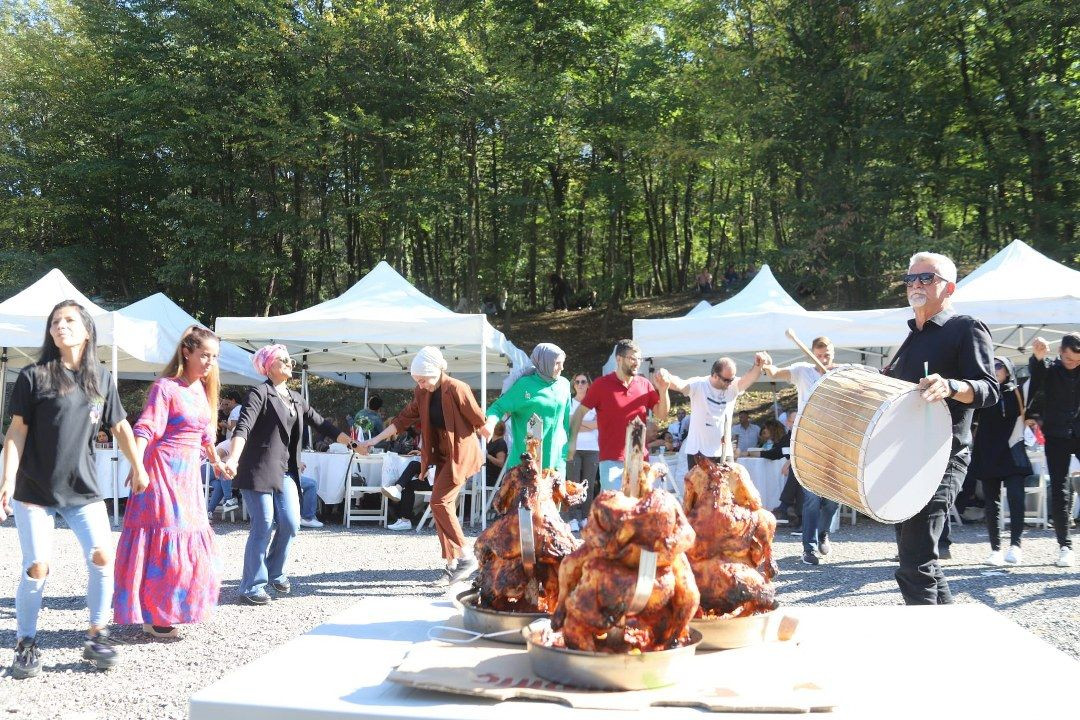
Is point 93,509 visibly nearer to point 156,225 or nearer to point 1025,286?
point 1025,286

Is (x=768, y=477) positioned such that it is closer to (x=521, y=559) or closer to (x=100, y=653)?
(x=100, y=653)

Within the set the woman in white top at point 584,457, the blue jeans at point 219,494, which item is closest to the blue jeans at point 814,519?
the woman in white top at point 584,457

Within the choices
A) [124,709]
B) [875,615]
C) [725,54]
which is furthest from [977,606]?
[725,54]

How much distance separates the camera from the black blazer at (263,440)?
6336 millimetres

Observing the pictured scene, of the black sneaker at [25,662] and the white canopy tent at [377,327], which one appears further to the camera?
the white canopy tent at [377,327]

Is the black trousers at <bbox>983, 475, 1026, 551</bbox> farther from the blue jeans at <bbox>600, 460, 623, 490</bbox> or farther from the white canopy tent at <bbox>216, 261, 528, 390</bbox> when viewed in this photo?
the white canopy tent at <bbox>216, 261, 528, 390</bbox>

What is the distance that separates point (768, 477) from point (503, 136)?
15120 mm

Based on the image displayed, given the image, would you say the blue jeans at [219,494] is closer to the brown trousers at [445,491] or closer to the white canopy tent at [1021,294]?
the brown trousers at [445,491]

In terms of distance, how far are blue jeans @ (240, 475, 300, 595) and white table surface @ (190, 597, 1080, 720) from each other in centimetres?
422

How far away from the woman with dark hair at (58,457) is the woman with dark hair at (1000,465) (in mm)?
6681

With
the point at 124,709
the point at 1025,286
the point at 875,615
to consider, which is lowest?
the point at 124,709

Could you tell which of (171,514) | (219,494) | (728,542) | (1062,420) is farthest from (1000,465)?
(219,494)

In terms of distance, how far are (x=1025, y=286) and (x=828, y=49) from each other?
13467mm

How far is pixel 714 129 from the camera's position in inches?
928
